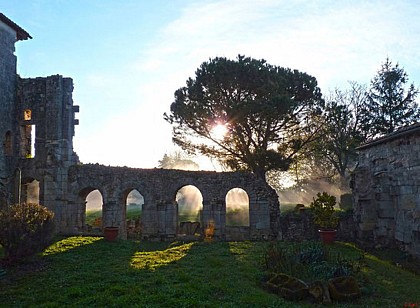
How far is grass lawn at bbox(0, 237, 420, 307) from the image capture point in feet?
23.5

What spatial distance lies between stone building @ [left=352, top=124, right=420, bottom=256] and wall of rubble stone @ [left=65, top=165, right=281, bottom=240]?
15.7 feet

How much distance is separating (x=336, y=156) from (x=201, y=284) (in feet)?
85.5

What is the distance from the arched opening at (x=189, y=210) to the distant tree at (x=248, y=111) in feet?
13.0

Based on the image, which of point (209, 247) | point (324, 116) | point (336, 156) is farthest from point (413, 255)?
point (336, 156)

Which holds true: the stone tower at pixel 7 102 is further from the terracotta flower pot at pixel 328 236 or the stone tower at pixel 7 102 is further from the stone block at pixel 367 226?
the stone block at pixel 367 226

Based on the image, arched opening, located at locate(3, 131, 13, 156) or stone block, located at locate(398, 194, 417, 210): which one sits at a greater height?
arched opening, located at locate(3, 131, 13, 156)

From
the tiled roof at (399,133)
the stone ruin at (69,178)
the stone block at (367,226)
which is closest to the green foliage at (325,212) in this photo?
the stone block at (367,226)

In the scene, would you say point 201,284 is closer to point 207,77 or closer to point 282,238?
point 282,238

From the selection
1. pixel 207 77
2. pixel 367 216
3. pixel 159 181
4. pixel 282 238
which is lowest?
pixel 282 238

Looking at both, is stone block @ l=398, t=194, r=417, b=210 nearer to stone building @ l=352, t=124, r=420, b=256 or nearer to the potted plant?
stone building @ l=352, t=124, r=420, b=256

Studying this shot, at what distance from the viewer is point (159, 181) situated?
1922cm

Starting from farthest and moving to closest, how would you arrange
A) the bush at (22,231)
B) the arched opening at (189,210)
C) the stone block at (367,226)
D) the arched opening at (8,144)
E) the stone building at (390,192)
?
1. the arched opening at (189,210)
2. the arched opening at (8,144)
3. the stone block at (367,226)
4. the stone building at (390,192)
5. the bush at (22,231)

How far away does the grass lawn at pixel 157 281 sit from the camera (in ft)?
23.5

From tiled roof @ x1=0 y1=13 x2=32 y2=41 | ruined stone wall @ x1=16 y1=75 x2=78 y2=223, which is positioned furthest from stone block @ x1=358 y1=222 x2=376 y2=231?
tiled roof @ x1=0 y1=13 x2=32 y2=41
